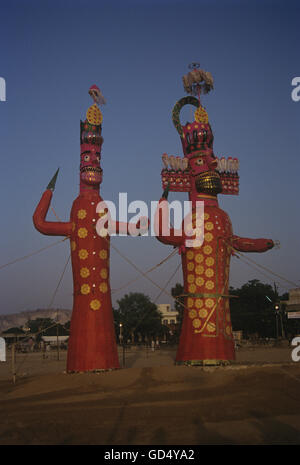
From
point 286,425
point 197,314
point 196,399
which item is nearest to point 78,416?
point 196,399

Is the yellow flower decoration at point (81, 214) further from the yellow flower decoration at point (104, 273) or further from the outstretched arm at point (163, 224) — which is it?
the outstretched arm at point (163, 224)

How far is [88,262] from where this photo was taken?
16.3m

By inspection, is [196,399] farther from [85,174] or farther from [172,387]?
[85,174]

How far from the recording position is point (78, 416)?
416 inches

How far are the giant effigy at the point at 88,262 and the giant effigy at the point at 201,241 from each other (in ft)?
7.59

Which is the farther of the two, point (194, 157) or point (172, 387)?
point (194, 157)

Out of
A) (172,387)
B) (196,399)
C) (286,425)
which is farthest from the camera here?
(172,387)

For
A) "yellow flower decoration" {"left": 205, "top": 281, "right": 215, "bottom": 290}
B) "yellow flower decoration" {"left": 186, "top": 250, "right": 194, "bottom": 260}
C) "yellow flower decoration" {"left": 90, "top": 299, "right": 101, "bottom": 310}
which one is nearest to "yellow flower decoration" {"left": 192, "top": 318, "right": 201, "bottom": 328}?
"yellow flower decoration" {"left": 205, "top": 281, "right": 215, "bottom": 290}

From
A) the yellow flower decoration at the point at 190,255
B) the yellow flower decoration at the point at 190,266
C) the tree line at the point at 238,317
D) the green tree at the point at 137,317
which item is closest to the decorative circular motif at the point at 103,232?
the yellow flower decoration at the point at 190,255

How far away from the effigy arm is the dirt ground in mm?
4764

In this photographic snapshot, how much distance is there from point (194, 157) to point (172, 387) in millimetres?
8507

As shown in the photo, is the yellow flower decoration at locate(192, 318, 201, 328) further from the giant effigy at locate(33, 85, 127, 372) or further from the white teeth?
the white teeth

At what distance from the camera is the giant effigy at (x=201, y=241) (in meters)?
16.8

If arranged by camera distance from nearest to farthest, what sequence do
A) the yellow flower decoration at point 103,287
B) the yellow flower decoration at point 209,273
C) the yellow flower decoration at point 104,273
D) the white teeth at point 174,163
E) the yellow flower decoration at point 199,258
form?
the yellow flower decoration at point 103,287
the yellow flower decoration at point 104,273
the yellow flower decoration at point 209,273
the yellow flower decoration at point 199,258
the white teeth at point 174,163
